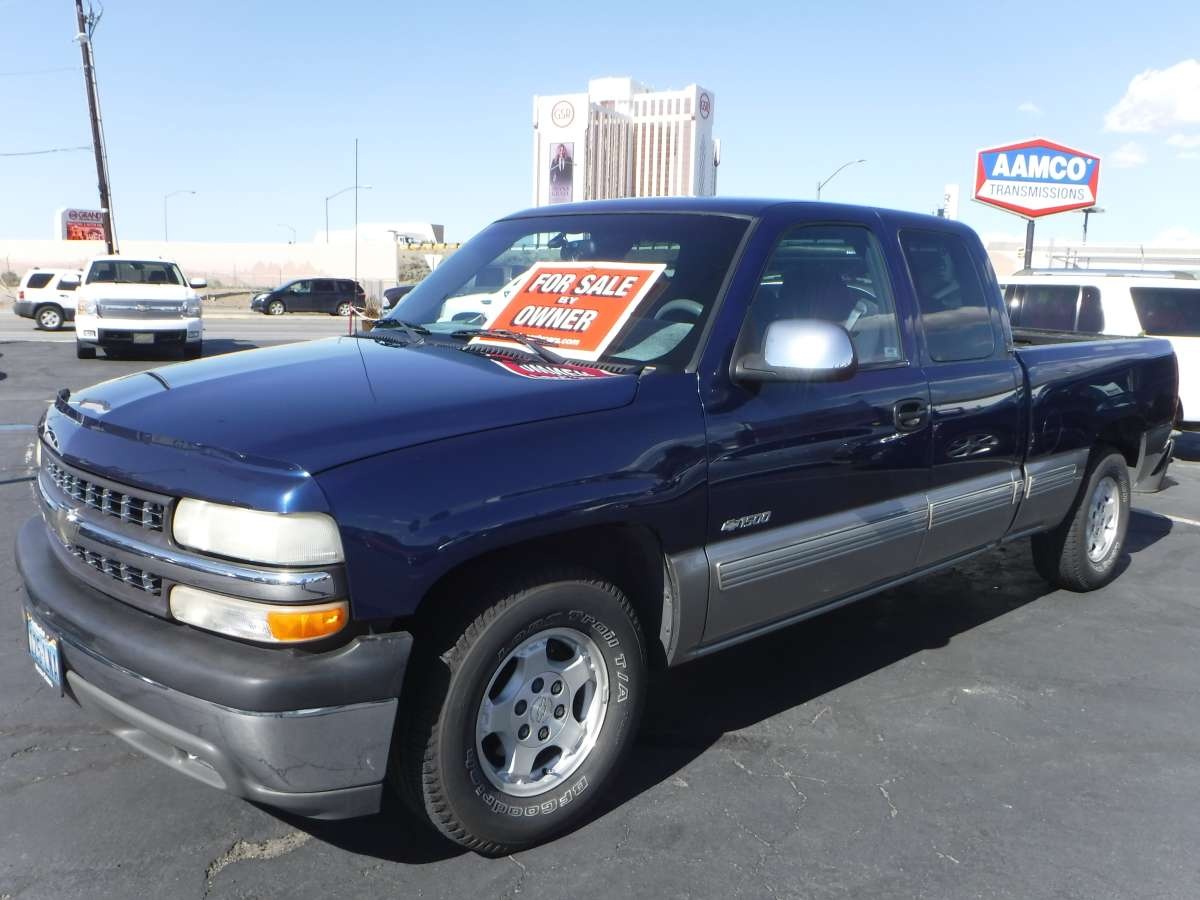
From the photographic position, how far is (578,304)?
3.66 m

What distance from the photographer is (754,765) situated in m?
3.63

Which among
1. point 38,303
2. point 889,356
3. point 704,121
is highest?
point 704,121

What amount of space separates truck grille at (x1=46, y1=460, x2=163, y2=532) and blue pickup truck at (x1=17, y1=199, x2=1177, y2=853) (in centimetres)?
1

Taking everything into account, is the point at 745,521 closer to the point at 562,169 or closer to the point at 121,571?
the point at 121,571

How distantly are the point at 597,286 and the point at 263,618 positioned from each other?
174 cm

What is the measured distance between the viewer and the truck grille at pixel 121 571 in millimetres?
2643

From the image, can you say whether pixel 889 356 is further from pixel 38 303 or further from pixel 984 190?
pixel 38 303

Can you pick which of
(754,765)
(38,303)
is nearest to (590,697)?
(754,765)

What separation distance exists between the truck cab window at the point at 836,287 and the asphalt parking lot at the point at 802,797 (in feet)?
4.70

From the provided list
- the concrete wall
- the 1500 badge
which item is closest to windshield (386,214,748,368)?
the 1500 badge

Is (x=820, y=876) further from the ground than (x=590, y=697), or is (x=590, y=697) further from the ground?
(x=590, y=697)

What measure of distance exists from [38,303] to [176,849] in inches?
1105

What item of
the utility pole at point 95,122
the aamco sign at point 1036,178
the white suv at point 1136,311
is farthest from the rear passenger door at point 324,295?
the white suv at point 1136,311

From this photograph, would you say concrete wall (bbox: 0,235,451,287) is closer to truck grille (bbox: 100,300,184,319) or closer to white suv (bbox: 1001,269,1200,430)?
truck grille (bbox: 100,300,184,319)
